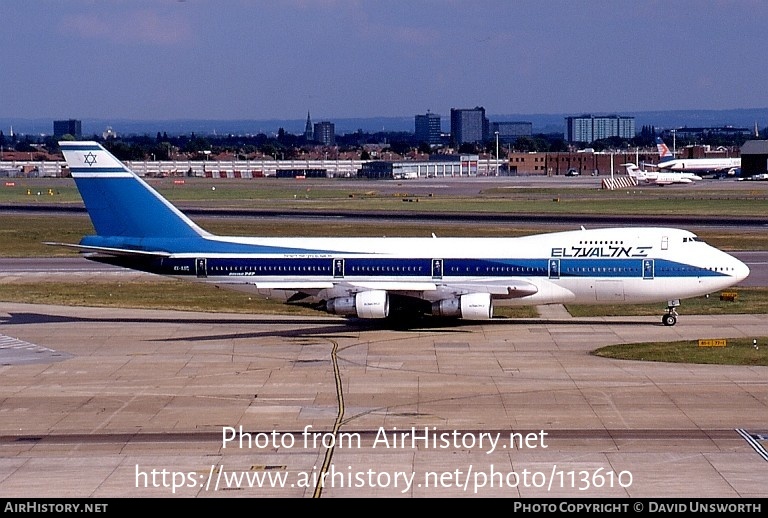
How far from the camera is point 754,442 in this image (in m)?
27.8

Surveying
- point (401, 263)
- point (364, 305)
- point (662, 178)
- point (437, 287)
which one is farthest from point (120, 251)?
point (662, 178)

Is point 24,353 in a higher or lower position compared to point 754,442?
higher

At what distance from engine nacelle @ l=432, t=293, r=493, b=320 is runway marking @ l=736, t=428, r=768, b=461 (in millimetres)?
17502

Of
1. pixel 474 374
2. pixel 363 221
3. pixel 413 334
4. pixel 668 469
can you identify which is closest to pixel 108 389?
pixel 474 374

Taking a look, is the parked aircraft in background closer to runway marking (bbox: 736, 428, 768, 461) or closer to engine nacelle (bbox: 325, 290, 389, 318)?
engine nacelle (bbox: 325, 290, 389, 318)

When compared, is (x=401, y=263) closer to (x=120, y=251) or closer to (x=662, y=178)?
(x=120, y=251)

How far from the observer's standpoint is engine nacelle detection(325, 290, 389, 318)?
1801 inches

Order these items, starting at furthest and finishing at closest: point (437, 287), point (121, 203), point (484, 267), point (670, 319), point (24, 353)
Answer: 1. point (121, 203)
2. point (670, 319)
3. point (484, 267)
4. point (437, 287)
5. point (24, 353)

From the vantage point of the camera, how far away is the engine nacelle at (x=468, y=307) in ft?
150

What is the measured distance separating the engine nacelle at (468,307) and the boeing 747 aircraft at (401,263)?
0.04 meters

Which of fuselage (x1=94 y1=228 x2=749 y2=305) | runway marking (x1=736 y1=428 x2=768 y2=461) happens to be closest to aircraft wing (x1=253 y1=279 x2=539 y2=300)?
fuselage (x1=94 y1=228 x2=749 y2=305)

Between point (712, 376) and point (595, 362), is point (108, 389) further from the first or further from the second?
point (712, 376)

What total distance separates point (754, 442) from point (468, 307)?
1910 cm

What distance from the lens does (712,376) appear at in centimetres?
3631
